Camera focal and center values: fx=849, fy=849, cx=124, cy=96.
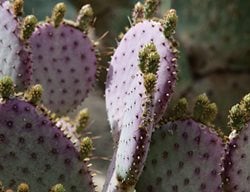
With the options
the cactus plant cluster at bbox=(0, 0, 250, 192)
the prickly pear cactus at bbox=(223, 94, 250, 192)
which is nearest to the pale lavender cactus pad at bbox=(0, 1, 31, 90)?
the cactus plant cluster at bbox=(0, 0, 250, 192)

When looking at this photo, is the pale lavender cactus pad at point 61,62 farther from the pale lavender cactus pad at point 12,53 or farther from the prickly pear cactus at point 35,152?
the prickly pear cactus at point 35,152

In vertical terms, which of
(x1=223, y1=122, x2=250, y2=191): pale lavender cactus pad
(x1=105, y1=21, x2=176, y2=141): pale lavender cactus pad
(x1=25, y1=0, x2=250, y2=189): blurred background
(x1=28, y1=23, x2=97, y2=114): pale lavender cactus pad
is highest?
(x1=25, y1=0, x2=250, y2=189): blurred background

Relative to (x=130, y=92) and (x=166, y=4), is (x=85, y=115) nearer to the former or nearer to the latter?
(x=130, y=92)

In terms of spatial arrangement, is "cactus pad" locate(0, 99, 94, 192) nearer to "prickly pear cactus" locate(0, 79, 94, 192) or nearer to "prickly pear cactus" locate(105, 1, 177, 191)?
"prickly pear cactus" locate(0, 79, 94, 192)

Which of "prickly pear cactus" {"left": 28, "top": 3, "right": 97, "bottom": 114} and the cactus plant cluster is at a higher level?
"prickly pear cactus" {"left": 28, "top": 3, "right": 97, "bottom": 114}

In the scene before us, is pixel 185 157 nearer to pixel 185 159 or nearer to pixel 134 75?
pixel 185 159

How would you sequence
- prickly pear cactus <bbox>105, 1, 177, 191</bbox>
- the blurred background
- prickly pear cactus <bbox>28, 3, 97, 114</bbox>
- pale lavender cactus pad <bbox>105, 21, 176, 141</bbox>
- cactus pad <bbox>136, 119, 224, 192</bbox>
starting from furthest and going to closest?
the blurred background, prickly pear cactus <bbox>28, 3, 97, 114</bbox>, cactus pad <bbox>136, 119, 224, 192</bbox>, pale lavender cactus pad <bbox>105, 21, 176, 141</bbox>, prickly pear cactus <bbox>105, 1, 177, 191</bbox>

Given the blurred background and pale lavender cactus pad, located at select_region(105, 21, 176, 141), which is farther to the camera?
the blurred background

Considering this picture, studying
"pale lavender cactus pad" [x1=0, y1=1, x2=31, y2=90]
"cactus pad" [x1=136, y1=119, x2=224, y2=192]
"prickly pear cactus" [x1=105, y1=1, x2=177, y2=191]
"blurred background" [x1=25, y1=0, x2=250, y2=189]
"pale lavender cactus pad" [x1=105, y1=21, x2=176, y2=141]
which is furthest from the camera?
"blurred background" [x1=25, y1=0, x2=250, y2=189]
